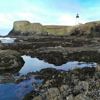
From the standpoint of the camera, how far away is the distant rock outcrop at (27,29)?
132 metres

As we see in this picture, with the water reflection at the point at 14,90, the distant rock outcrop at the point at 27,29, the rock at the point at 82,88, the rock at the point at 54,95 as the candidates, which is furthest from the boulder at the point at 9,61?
the distant rock outcrop at the point at 27,29

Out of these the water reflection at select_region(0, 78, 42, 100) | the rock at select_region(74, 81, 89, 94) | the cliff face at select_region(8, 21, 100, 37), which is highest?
the cliff face at select_region(8, 21, 100, 37)

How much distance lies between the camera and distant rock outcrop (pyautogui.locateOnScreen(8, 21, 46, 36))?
132 m

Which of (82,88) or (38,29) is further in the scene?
(38,29)

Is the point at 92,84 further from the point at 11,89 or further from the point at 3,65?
the point at 3,65

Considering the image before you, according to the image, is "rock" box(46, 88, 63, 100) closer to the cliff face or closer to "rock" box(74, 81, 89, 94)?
"rock" box(74, 81, 89, 94)

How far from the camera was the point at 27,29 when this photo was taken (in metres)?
135

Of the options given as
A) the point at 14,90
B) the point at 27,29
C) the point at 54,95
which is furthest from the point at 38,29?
the point at 54,95

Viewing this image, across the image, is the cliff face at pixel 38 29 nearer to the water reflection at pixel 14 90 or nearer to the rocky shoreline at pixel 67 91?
the water reflection at pixel 14 90

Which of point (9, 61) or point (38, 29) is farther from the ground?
point (38, 29)

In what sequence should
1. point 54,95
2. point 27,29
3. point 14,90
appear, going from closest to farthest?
point 54,95
point 14,90
point 27,29

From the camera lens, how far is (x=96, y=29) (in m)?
88.9

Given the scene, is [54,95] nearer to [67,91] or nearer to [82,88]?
[67,91]

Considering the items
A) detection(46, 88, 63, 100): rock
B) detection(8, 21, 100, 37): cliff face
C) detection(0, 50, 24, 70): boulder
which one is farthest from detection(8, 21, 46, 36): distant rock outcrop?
detection(46, 88, 63, 100): rock
